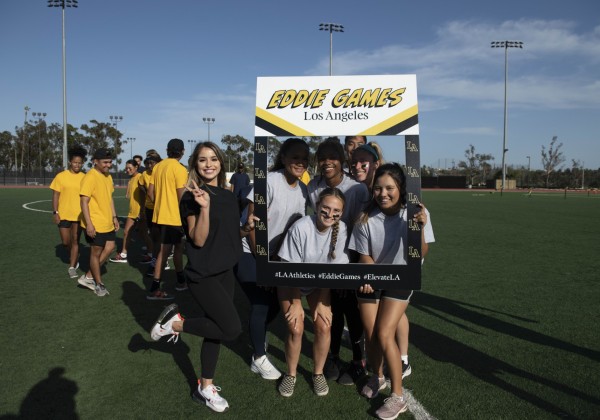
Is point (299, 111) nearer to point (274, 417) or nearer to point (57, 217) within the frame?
point (274, 417)

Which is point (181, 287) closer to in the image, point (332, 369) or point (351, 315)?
point (332, 369)

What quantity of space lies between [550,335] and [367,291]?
268 centimetres

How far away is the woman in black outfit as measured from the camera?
320 centimetres

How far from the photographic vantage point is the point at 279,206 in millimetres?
3465

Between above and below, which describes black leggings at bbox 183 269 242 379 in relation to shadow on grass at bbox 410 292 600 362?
above

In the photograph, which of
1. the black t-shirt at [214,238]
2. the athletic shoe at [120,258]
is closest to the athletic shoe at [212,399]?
the black t-shirt at [214,238]

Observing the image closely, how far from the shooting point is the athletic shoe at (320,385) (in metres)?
3.40

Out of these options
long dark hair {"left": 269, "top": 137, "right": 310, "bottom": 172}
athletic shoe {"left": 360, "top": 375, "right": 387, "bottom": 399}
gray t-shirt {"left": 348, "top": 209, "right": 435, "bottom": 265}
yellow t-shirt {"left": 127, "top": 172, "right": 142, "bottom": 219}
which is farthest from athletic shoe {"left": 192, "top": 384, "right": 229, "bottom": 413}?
yellow t-shirt {"left": 127, "top": 172, "right": 142, "bottom": 219}

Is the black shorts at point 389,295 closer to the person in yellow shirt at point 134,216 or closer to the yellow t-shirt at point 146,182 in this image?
the yellow t-shirt at point 146,182

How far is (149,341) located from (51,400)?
124cm

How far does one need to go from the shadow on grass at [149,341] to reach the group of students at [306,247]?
0.56 m

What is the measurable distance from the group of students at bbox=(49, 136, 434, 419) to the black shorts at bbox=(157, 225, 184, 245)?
8.40 ft

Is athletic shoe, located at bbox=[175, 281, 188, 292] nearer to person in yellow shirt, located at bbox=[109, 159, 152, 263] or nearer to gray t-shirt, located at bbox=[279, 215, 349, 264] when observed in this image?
person in yellow shirt, located at bbox=[109, 159, 152, 263]

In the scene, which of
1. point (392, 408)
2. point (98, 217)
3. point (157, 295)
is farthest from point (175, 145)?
point (392, 408)
